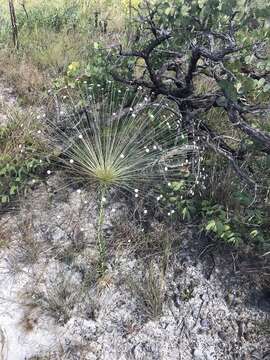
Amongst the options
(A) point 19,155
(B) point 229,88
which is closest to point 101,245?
(A) point 19,155

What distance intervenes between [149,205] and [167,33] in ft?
3.58

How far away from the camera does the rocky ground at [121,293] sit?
7.76 ft

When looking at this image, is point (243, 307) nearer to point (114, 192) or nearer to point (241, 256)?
point (241, 256)

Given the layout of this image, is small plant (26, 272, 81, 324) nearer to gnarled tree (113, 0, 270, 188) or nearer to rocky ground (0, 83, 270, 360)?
rocky ground (0, 83, 270, 360)

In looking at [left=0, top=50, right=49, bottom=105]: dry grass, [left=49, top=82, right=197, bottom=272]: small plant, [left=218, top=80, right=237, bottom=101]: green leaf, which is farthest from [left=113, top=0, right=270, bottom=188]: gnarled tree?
[left=0, top=50, right=49, bottom=105]: dry grass

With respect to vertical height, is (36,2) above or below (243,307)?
above

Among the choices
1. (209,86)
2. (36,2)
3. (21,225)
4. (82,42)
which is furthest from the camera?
(36,2)

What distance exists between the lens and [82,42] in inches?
183

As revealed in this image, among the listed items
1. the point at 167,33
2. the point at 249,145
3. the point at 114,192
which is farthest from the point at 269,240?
the point at 167,33

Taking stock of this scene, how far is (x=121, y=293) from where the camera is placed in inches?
102

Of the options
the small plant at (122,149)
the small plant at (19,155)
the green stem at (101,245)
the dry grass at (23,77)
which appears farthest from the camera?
the dry grass at (23,77)

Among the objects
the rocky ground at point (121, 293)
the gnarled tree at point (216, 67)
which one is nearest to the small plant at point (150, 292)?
the rocky ground at point (121, 293)

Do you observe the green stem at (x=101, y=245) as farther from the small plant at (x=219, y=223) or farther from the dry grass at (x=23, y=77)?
the dry grass at (x=23, y=77)

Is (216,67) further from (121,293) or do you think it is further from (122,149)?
(121,293)
